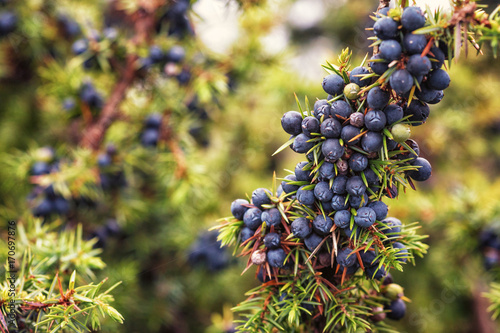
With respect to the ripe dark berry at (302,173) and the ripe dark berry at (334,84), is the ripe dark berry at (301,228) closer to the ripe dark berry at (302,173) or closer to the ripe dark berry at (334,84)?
the ripe dark berry at (302,173)

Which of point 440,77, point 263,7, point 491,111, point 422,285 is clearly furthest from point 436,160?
point 440,77

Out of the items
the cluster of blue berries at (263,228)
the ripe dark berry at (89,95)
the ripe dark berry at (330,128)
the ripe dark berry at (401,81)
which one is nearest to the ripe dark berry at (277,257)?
the cluster of blue berries at (263,228)

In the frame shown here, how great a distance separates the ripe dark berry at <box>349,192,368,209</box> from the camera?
57 centimetres

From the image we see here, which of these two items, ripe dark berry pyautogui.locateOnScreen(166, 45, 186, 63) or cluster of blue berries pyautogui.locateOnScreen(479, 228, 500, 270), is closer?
cluster of blue berries pyautogui.locateOnScreen(479, 228, 500, 270)

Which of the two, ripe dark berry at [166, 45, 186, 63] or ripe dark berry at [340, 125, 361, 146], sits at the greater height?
ripe dark berry at [166, 45, 186, 63]

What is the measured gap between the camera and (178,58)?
1.21 metres

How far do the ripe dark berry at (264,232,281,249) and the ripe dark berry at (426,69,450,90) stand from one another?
34 cm

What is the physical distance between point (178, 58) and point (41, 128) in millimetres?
1013

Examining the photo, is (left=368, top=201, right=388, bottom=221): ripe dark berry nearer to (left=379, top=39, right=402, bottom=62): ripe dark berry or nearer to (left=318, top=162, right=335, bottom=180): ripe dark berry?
(left=318, top=162, right=335, bottom=180): ripe dark berry

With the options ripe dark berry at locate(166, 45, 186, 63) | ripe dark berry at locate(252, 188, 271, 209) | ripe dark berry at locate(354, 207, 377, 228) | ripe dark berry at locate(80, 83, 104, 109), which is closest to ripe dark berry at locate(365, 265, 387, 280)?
ripe dark berry at locate(354, 207, 377, 228)

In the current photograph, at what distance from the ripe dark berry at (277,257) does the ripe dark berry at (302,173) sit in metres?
0.13

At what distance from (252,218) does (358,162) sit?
8.1 inches

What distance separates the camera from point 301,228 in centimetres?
58

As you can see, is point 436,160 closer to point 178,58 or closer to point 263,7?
point 263,7
